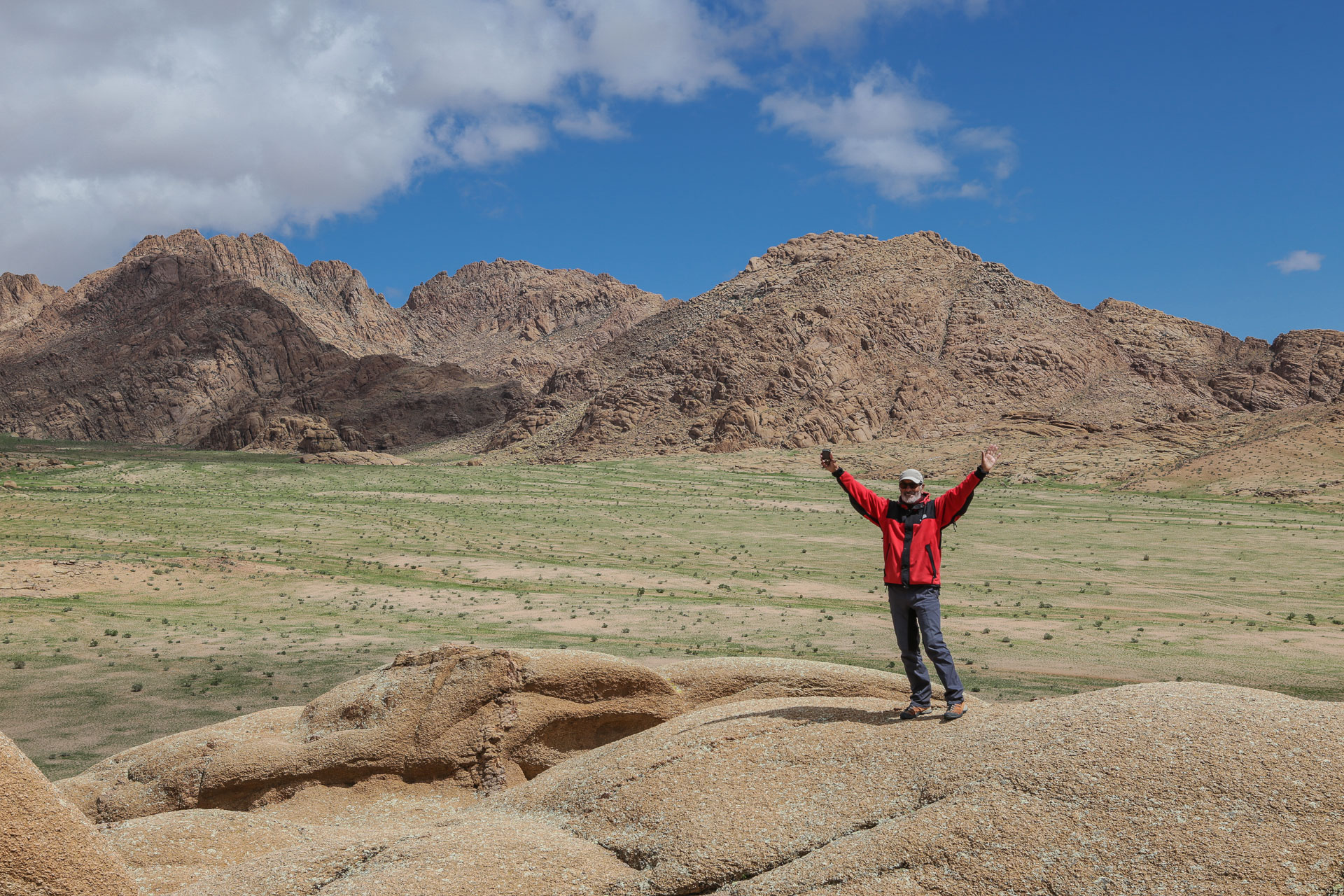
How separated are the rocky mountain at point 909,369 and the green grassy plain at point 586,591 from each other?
4403 cm

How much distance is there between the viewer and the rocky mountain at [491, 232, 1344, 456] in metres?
115

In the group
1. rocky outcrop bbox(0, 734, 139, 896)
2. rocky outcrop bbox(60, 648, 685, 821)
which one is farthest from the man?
rocky outcrop bbox(0, 734, 139, 896)

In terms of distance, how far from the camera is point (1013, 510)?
6506 centimetres

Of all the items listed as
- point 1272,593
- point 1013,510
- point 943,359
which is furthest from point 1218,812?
point 943,359

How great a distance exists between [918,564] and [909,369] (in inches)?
4726

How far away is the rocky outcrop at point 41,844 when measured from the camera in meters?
6.27

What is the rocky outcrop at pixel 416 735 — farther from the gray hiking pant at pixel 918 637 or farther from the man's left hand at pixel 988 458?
the man's left hand at pixel 988 458

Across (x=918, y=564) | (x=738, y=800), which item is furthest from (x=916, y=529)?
(x=738, y=800)

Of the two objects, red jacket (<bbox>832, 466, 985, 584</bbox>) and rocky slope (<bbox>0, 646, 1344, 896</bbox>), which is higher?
red jacket (<bbox>832, 466, 985, 584</bbox>)

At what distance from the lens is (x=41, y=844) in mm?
6434

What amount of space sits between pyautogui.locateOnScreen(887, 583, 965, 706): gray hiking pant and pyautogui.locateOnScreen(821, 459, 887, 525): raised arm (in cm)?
76

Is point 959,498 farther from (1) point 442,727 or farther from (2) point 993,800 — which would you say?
(1) point 442,727

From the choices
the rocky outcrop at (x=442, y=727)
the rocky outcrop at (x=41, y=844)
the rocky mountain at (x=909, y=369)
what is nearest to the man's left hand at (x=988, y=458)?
the rocky outcrop at (x=442, y=727)

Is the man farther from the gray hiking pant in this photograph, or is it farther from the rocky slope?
the rocky slope
